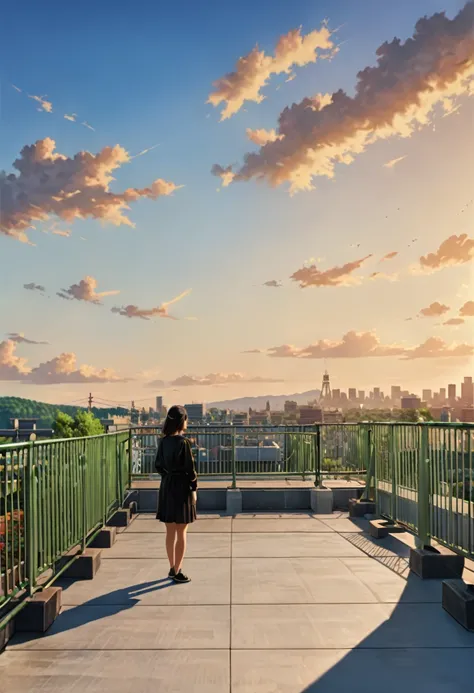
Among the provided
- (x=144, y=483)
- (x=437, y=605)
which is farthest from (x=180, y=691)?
(x=144, y=483)

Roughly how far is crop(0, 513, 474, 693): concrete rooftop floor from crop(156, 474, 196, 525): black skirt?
0.75 m

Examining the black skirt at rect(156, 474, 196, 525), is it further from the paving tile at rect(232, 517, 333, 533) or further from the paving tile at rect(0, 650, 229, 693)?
the paving tile at rect(232, 517, 333, 533)

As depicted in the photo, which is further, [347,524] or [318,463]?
[318,463]

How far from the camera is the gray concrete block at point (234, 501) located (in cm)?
1131

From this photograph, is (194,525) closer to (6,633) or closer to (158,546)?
(158,546)

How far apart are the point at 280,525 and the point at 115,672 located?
19.6 feet

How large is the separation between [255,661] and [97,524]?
13.5 ft

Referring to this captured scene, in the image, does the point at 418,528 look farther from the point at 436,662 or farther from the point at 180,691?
the point at 180,691

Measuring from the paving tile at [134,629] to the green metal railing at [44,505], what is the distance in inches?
17.3

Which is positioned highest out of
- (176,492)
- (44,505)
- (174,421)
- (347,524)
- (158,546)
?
(174,421)

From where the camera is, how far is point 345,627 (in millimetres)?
5133

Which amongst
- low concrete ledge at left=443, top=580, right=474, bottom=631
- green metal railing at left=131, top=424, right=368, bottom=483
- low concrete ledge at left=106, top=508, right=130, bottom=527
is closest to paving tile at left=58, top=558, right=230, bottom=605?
low concrete ledge at left=443, top=580, right=474, bottom=631

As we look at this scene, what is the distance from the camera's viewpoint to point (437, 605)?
18.7 feet

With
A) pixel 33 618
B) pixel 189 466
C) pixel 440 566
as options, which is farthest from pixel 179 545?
pixel 440 566
